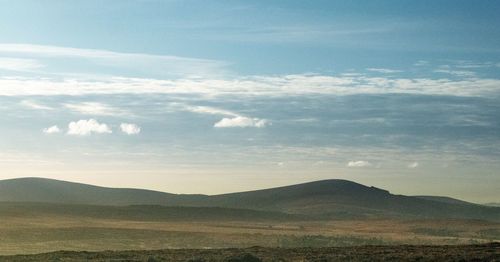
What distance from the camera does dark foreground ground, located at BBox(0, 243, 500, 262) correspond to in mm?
36938

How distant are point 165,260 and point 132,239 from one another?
27.0m

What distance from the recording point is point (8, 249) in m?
54.0

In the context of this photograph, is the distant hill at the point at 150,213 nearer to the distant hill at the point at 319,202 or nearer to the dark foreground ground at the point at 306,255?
the distant hill at the point at 319,202

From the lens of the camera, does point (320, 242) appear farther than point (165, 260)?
Yes

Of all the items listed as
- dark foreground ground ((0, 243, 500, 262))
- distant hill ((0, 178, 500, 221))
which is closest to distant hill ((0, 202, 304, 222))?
distant hill ((0, 178, 500, 221))

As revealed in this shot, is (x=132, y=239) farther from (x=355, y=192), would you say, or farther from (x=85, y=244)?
(x=355, y=192)

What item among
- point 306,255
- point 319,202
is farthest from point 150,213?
point 306,255

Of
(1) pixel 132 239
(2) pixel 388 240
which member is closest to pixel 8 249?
(1) pixel 132 239

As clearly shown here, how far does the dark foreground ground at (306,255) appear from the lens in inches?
1454

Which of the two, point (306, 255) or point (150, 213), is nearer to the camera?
point (306, 255)

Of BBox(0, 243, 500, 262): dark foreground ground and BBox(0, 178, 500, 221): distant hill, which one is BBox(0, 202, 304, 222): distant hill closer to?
BBox(0, 178, 500, 221): distant hill

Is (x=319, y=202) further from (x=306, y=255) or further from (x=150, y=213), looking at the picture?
(x=306, y=255)

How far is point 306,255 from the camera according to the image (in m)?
39.5

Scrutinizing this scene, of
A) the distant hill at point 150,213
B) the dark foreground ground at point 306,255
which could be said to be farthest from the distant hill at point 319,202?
the dark foreground ground at point 306,255
